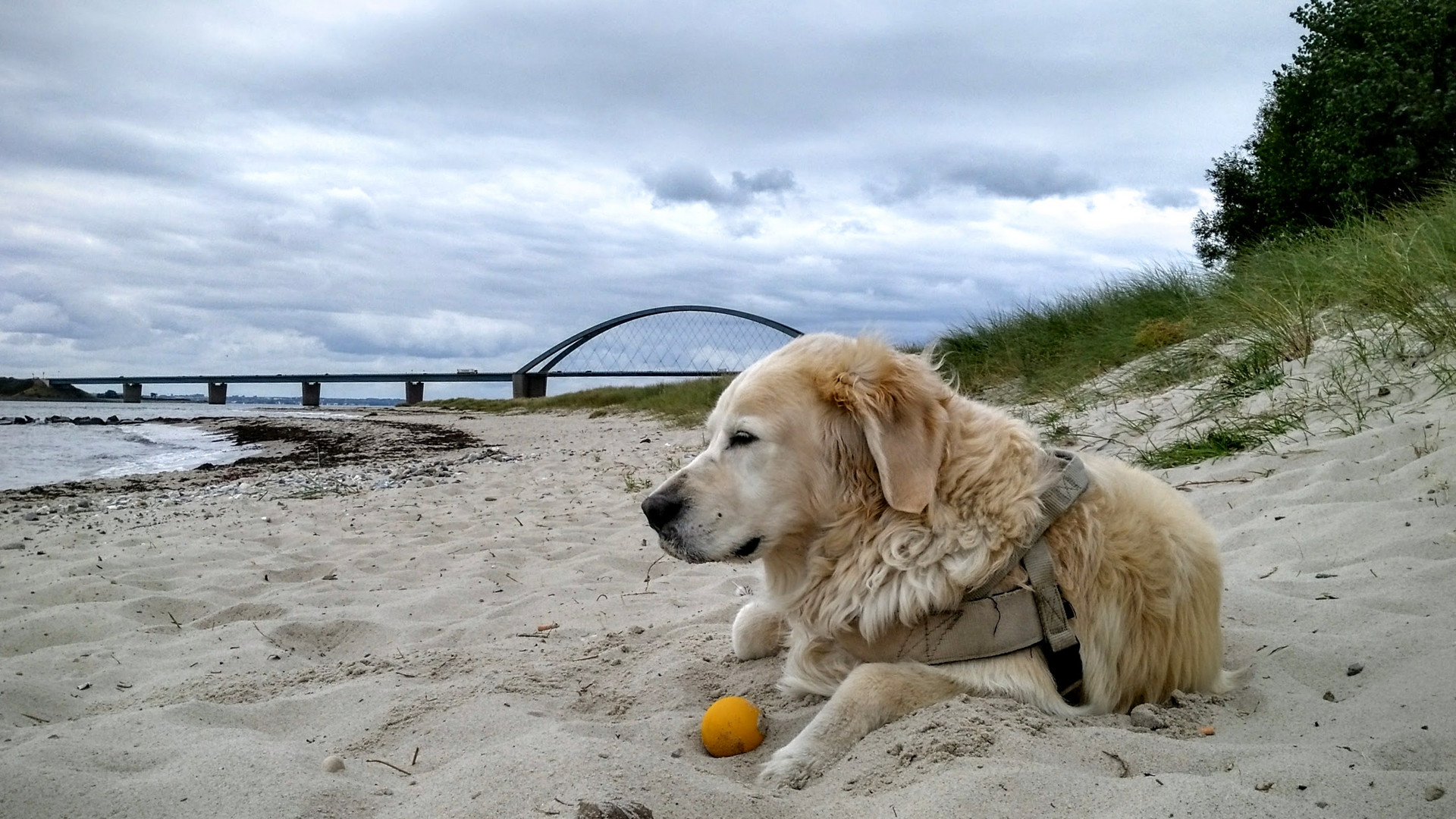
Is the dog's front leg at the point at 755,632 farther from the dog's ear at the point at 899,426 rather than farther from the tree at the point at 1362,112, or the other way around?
the tree at the point at 1362,112

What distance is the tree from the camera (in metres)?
20.0

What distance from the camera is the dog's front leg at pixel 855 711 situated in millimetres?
2742

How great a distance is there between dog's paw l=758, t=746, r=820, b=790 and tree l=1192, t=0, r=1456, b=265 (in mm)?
18050

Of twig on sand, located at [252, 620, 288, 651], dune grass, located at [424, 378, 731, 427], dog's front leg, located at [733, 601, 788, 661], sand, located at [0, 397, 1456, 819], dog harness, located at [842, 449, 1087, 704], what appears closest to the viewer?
sand, located at [0, 397, 1456, 819]

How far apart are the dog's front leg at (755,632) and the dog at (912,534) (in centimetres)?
46

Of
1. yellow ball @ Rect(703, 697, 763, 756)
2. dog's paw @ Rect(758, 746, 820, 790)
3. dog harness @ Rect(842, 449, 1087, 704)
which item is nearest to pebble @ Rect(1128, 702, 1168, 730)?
dog harness @ Rect(842, 449, 1087, 704)

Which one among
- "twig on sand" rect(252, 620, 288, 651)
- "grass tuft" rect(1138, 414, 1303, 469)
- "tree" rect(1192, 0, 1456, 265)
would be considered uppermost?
"tree" rect(1192, 0, 1456, 265)

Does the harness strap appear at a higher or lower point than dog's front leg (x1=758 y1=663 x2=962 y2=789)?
higher

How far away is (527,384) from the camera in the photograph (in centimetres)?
5866

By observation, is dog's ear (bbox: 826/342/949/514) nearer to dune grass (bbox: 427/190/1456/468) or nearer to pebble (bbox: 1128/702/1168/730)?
dune grass (bbox: 427/190/1456/468)

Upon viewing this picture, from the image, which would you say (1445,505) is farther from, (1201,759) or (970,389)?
(970,389)

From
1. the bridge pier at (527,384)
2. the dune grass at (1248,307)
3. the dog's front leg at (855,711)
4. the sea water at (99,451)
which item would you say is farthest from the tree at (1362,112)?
the bridge pier at (527,384)

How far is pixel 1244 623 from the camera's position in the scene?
12.9ft

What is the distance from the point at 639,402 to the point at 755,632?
27916 millimetres
